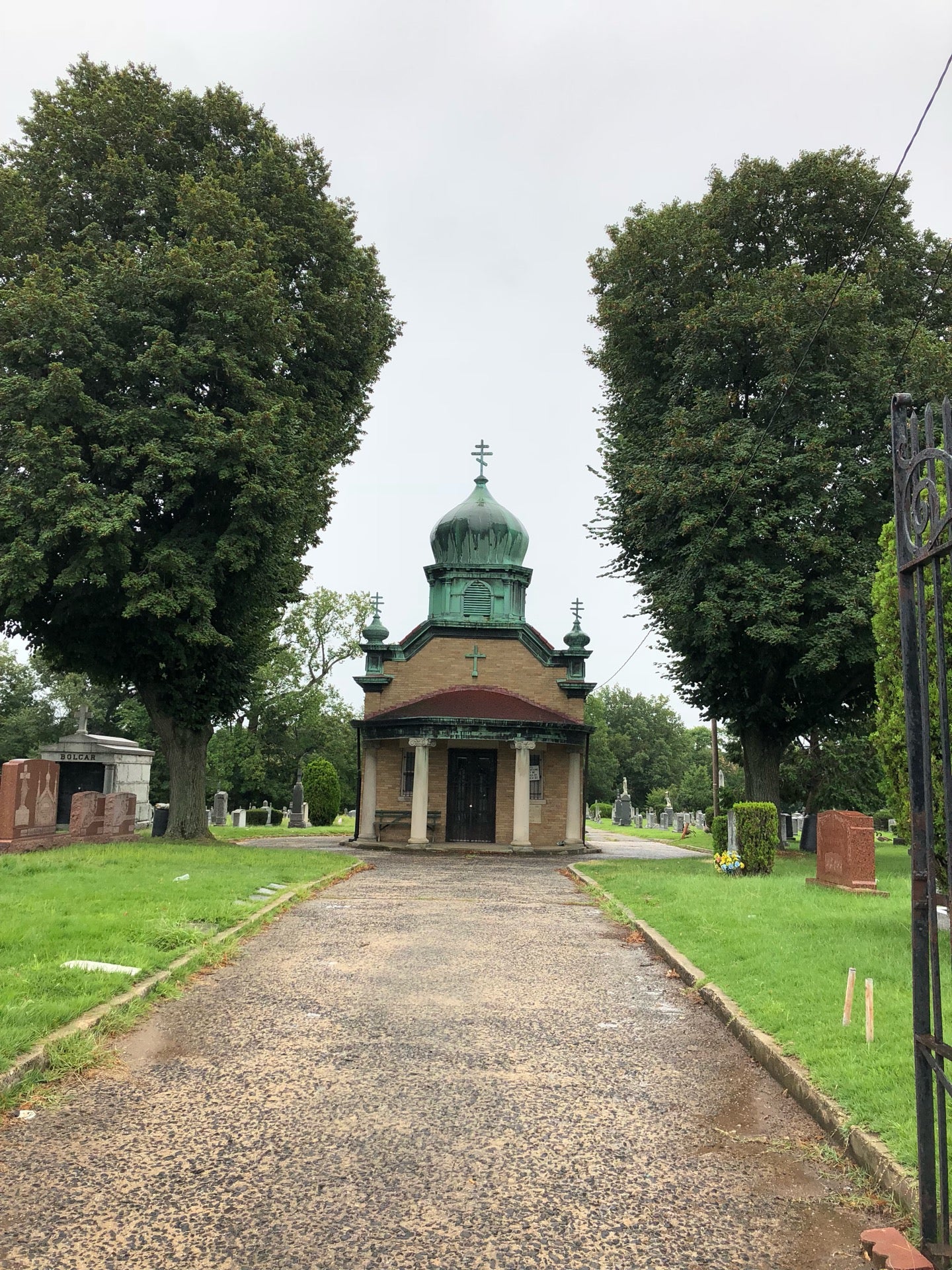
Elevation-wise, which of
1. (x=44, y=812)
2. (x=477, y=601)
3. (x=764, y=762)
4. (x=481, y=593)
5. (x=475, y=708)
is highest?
(x=481, y=593)

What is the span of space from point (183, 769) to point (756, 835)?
1321cm

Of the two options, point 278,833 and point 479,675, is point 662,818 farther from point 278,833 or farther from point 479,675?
point 479,675

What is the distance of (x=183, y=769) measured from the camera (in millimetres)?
22766

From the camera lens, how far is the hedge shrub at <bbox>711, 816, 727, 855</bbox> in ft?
64.1

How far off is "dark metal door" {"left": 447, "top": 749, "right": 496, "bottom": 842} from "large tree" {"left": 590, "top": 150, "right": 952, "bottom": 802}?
695cm

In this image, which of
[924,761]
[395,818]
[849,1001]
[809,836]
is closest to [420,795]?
[395,818]

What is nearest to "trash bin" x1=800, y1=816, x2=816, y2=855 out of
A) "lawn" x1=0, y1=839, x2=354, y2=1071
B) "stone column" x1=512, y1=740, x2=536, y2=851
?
"stone column" x1=512, y1=740, x2=536, y2=851

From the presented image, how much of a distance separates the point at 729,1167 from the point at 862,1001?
2.67 meters

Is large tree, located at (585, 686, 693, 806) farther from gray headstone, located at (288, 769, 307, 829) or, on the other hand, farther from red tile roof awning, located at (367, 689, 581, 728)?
red tile roof awning, located at (367, 689, 581, 728)

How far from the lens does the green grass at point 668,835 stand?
3279cm

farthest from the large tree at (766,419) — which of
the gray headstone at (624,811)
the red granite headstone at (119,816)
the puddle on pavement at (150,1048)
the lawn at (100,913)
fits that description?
the gray headstone at (624,811)

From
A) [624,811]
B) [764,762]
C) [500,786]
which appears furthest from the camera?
[624,811]

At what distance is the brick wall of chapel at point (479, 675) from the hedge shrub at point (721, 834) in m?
10.1

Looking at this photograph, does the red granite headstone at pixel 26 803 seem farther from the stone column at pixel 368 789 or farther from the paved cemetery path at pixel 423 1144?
the paved cemetery path at pixel 423 1144
